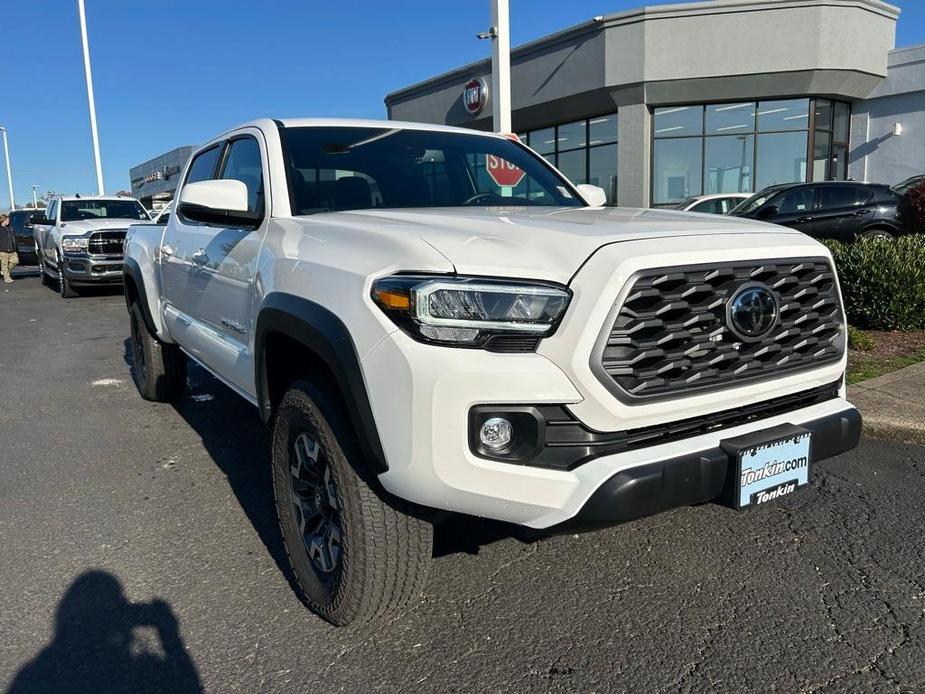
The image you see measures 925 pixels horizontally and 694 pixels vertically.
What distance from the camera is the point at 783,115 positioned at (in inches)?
771

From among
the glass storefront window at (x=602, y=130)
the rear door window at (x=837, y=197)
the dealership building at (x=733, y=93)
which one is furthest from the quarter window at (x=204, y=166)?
the glass storefront window at (x=602, y=130)

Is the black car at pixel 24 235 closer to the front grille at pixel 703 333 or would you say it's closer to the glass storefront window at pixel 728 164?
the glass storefront window at pixel 728 164

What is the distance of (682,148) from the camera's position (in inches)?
803

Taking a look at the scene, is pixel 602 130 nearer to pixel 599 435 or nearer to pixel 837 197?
pixel 837 197

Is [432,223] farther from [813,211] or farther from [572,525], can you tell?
[813,211]

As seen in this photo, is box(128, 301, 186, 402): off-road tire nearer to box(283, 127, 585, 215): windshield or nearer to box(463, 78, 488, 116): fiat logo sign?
box(283, 127, 585, 215): windshield

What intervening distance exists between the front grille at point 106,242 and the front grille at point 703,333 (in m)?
13.0

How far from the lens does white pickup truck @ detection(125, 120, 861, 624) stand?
2.09m

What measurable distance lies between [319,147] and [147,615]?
2.11m

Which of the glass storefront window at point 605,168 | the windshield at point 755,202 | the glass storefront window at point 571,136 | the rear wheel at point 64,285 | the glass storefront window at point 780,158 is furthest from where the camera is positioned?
the glass storefront window at point 571,136

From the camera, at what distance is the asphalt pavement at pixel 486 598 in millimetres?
2371

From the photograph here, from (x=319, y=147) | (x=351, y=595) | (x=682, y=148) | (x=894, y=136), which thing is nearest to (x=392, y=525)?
(x=351, y=595)

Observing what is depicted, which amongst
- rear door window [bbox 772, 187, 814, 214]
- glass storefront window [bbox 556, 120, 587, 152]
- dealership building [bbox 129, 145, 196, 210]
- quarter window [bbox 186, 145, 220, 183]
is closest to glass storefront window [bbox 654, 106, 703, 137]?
glass storefront window [bbox 556, 120, 587, 152]

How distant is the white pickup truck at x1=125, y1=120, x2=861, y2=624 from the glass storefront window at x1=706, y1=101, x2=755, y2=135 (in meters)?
18.7
